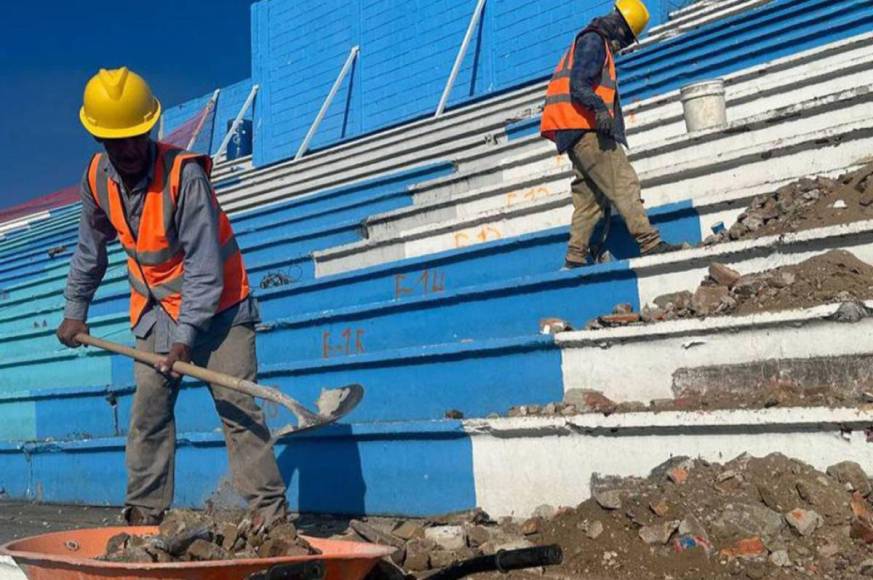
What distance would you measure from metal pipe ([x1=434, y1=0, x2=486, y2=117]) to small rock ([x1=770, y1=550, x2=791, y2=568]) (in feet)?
31.9

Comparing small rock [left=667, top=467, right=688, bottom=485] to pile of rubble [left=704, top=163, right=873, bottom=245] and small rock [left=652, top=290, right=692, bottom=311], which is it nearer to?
small rock [left=652, top=290, right=692, bottom=311]

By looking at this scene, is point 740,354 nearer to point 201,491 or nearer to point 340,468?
point 340,468

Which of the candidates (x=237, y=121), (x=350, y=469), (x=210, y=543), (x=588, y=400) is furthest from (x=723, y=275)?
(x=237, y=121)

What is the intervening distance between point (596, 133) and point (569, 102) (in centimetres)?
25

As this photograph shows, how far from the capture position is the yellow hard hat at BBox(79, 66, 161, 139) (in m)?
3.63

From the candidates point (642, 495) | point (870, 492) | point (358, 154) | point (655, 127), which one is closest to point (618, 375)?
point (642, 495)

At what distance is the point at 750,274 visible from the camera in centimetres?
414

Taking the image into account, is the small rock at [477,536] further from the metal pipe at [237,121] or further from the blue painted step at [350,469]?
the metal pipe at [237,121]

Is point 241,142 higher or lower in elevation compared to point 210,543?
higher

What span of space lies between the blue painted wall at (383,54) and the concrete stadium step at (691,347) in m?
7.81

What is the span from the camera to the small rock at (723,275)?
4160 millimetres

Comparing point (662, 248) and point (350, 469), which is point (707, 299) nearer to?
point (662, 248)

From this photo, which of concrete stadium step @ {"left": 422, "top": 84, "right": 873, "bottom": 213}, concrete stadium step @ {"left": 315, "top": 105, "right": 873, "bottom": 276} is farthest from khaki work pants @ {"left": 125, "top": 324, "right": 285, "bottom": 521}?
concrete stadium step @ {"left": 422, "top": 84, "right": 873, "bottom": 213}

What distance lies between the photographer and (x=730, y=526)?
313cm
